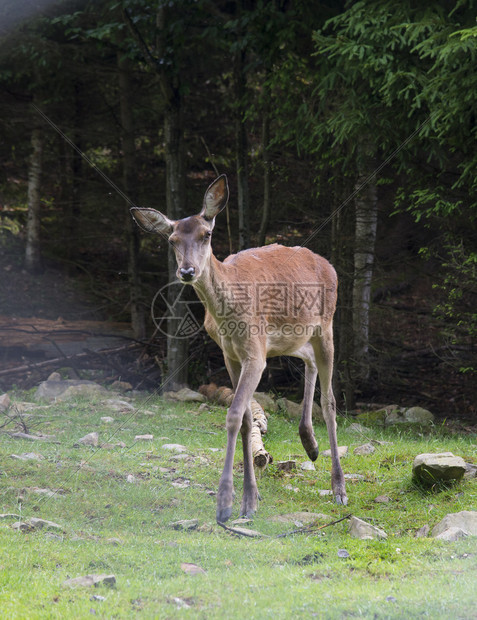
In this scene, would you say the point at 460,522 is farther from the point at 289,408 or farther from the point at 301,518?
the point at 289,408

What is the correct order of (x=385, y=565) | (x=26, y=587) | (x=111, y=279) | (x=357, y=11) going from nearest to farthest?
(x=26, y=587) → (x=385, y=565) → (x=357, y=11) → (x=111, y=279)

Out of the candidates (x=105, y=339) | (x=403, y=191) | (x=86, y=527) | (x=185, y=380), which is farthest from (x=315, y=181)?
(x=86, y=527)

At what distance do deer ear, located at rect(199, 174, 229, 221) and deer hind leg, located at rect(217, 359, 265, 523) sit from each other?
4.04 ft

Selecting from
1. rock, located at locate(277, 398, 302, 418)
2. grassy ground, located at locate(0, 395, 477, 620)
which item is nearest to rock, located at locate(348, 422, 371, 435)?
rock, located at locate(277, 398, 302, 418)

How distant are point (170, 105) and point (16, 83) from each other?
257 inches

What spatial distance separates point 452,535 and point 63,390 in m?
7.23

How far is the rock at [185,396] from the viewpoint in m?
10.8

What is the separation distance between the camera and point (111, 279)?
17047 millimetres

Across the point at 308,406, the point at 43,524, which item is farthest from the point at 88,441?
the point at 43,524

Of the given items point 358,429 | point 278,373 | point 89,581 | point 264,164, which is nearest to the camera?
point 89,581

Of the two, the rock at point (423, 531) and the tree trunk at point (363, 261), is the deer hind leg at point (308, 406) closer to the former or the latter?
the rock at point (423, 531)

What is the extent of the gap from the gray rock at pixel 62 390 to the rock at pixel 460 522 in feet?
21.3

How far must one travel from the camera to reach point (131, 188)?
44.5 feet

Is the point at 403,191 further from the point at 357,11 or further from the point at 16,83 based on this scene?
the point at 16,83
